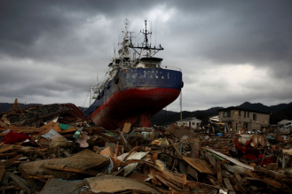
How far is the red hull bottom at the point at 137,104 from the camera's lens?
61.0 feet

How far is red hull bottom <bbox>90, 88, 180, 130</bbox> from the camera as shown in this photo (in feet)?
61.0

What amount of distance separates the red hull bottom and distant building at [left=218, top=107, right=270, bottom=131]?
23.6m

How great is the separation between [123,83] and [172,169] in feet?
46.0

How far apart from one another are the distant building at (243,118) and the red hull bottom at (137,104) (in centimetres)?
2357

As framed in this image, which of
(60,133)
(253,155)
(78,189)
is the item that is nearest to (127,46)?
(60,133)

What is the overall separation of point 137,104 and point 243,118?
29227mm

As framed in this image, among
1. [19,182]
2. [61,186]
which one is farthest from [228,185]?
[19,182]

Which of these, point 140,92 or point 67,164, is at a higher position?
point 140,92

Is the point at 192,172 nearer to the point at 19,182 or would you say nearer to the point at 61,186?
the point at 61,186

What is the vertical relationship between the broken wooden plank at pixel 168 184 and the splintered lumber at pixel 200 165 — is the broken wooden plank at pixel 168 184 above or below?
below

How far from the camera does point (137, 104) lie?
19469 mm

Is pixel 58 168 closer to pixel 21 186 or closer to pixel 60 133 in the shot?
pixel 21 186

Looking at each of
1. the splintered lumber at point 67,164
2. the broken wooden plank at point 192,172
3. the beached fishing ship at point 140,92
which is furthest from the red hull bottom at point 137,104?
the splintered lumber at point 67,164

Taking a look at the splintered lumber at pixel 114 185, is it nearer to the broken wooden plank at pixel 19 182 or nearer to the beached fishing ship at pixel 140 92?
the broken wooden plank at pixel 19 182
